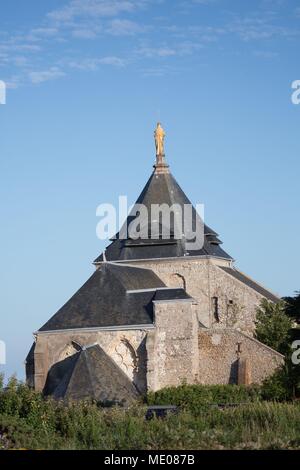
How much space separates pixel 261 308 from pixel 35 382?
11545mm

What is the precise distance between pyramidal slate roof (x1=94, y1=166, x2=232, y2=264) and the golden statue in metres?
1.06

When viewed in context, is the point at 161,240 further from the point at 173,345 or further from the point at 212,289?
the point at 173,345

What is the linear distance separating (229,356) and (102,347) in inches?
213

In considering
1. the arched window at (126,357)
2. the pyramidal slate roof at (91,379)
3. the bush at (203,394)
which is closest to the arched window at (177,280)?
the arched window at (126,357)

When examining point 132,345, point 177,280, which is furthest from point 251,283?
point 132,345

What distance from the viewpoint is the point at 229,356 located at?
49781 mm

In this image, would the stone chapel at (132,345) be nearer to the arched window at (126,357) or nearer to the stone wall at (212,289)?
the arched window at (126,357)

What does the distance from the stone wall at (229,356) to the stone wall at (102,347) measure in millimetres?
2772

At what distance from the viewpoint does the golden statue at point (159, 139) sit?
60031 millimetres

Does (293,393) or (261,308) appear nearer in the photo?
(293,393)

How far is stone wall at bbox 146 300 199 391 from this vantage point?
159ft
